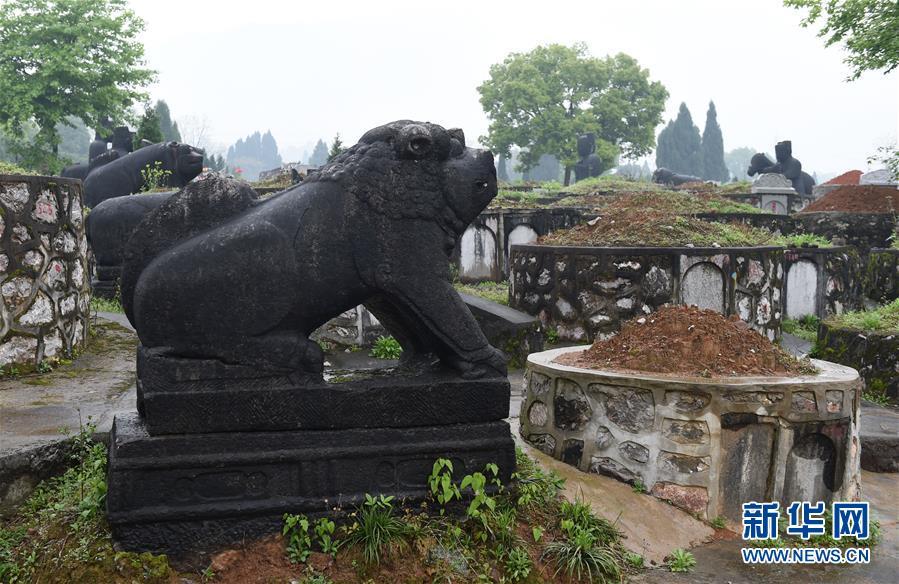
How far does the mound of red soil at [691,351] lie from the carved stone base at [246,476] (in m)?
1.49

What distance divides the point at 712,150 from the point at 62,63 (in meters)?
51.3

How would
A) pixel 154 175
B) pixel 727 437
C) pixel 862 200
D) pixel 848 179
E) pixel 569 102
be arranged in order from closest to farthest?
pixel 727 437 → pixel 154 175 → pixel 862 200 → pixel 848 179 → pixel 569 102

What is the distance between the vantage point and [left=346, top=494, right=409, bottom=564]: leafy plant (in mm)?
3418

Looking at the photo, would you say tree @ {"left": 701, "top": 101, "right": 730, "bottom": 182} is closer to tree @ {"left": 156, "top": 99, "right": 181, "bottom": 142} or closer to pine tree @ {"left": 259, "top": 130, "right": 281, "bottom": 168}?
tree @ {"left": 156, "top": 99, "right": 181, "bottom": 142}

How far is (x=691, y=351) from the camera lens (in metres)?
4.78

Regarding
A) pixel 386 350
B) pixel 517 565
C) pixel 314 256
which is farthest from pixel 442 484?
pixel 386 350

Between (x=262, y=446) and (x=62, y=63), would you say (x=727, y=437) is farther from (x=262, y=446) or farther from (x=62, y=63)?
(x=62, y=63)

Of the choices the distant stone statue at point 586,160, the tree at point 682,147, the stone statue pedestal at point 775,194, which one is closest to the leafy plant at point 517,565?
the stone statue pedestal at point 775,194

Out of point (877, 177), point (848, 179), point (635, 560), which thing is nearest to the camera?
point (635, 560)

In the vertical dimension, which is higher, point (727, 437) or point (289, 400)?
point (289, 400)

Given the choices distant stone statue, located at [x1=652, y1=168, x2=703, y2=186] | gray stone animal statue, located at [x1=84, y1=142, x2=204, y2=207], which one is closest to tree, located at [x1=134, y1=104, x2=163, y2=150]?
gray stone animal statue, located at [x1=84, y1=142, x2=204, y2=207]

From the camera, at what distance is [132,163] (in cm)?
1446

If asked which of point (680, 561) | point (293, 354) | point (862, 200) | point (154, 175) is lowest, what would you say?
point (680, 561)

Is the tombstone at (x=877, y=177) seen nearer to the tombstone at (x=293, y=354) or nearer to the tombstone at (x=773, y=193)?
the tombstone at (x=773, y=193)
